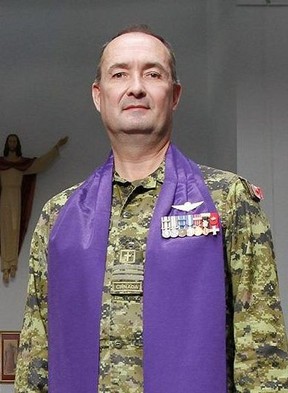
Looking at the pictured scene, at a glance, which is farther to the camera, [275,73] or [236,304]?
[275,73]

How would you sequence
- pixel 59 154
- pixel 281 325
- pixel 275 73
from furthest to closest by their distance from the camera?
1. pixel 59 154
2. pixel 275 73
3. pixel 281 325

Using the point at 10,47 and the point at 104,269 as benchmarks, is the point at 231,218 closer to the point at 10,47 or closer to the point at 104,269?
the point at 104,269

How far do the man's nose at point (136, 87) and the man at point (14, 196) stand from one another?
4.90 m

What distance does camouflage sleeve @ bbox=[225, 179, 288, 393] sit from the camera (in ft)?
5.36

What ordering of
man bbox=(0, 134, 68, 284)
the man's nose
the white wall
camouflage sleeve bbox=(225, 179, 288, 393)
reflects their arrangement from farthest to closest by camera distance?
1. man bbox=(0, 134, 68, 284)
2. the white wall
3. the man's nose
4. camouflage sleeve bbox=(225, 179, 288, 393)

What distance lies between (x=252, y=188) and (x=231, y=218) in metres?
0.09

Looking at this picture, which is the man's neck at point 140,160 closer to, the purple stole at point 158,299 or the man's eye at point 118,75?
the purple stole at point 158,299

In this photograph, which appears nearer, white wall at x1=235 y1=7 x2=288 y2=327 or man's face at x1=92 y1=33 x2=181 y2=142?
man's face at x1=92 y1=33 x2=181 y2=142

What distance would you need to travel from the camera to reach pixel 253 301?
1671 millimetres

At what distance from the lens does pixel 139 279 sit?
1.73m

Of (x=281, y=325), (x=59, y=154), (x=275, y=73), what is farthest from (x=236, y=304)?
(x=59, y=154)

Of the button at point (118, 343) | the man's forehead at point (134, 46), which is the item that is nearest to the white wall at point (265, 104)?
the man's forehead at point (134, 46)

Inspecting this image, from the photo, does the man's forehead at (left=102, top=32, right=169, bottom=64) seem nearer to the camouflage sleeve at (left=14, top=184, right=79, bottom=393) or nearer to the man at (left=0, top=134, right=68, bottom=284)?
the camouflage sleeve at (left=14, top=184, right=79, bottom=393)

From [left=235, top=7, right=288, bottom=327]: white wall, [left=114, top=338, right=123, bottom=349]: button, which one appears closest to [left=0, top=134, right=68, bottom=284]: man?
[left=235, top=7, right=288, bottom=327]: white wall
